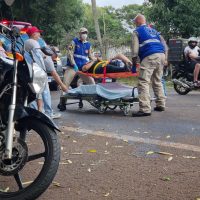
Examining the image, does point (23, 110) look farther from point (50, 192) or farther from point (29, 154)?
point (50, 192)

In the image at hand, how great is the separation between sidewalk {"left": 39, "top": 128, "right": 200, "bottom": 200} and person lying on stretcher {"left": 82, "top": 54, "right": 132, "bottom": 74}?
4033 mm

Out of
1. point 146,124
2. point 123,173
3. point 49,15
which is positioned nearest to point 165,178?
point 123,173

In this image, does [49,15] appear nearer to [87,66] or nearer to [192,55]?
[192,55]

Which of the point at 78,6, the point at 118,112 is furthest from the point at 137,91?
the point at 78,6

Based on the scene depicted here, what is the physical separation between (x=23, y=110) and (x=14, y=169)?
49 centimetres

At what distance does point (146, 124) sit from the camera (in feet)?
26.8

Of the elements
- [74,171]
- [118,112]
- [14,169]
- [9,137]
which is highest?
[9,137]

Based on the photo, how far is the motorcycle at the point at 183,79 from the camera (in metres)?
13.4

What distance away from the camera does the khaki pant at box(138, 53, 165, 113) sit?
30.0ft

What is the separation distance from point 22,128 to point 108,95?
511cm

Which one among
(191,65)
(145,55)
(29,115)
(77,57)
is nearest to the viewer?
(29,115)

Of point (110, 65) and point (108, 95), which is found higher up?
point (110, 65)

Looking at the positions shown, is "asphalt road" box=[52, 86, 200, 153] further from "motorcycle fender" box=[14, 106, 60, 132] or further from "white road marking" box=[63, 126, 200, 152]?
"motorcycle fender" box=[14, 106, 60, 132]

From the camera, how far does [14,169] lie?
157 inches
